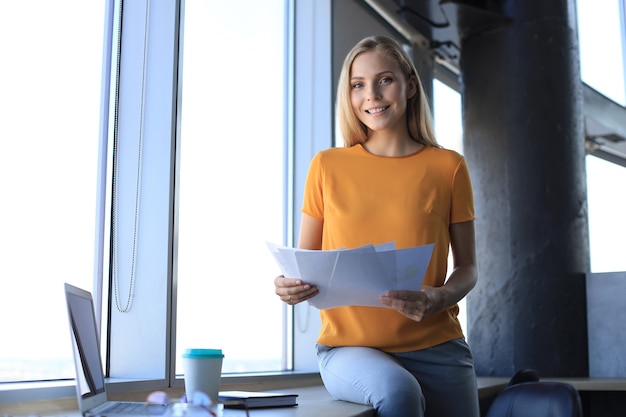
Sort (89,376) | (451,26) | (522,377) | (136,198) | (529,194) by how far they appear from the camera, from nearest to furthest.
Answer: (89,376) < (136,198) < (522,377) < (529,194) < (451,26)

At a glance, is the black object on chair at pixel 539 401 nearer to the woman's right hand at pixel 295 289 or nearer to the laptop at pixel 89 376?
the woman's right hand at pixel 295 289

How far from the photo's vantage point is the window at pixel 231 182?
271 centimetres

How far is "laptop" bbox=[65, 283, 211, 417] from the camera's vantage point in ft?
4.50

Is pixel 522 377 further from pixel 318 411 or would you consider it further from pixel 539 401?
pixel 318 411

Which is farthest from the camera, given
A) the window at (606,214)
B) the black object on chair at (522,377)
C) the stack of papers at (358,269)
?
the window at (606,214)

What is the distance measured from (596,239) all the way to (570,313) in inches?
34.1

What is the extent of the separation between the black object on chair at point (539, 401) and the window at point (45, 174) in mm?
1323

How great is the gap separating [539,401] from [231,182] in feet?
4.86

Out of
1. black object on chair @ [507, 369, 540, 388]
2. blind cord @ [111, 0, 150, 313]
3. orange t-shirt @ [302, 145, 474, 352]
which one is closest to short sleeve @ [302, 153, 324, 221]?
orange t-shirt @ [302, 145, 474, 352]

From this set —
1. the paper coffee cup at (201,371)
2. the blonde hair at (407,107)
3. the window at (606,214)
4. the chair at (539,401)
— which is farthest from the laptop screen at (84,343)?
the window at (606,214)

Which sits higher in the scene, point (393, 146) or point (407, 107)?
point (407, 107)

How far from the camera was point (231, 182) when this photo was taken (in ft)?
9.75

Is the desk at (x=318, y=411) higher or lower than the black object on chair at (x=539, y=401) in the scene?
higher

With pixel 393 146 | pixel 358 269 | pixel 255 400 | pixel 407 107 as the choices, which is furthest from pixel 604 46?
pixel 255 400
